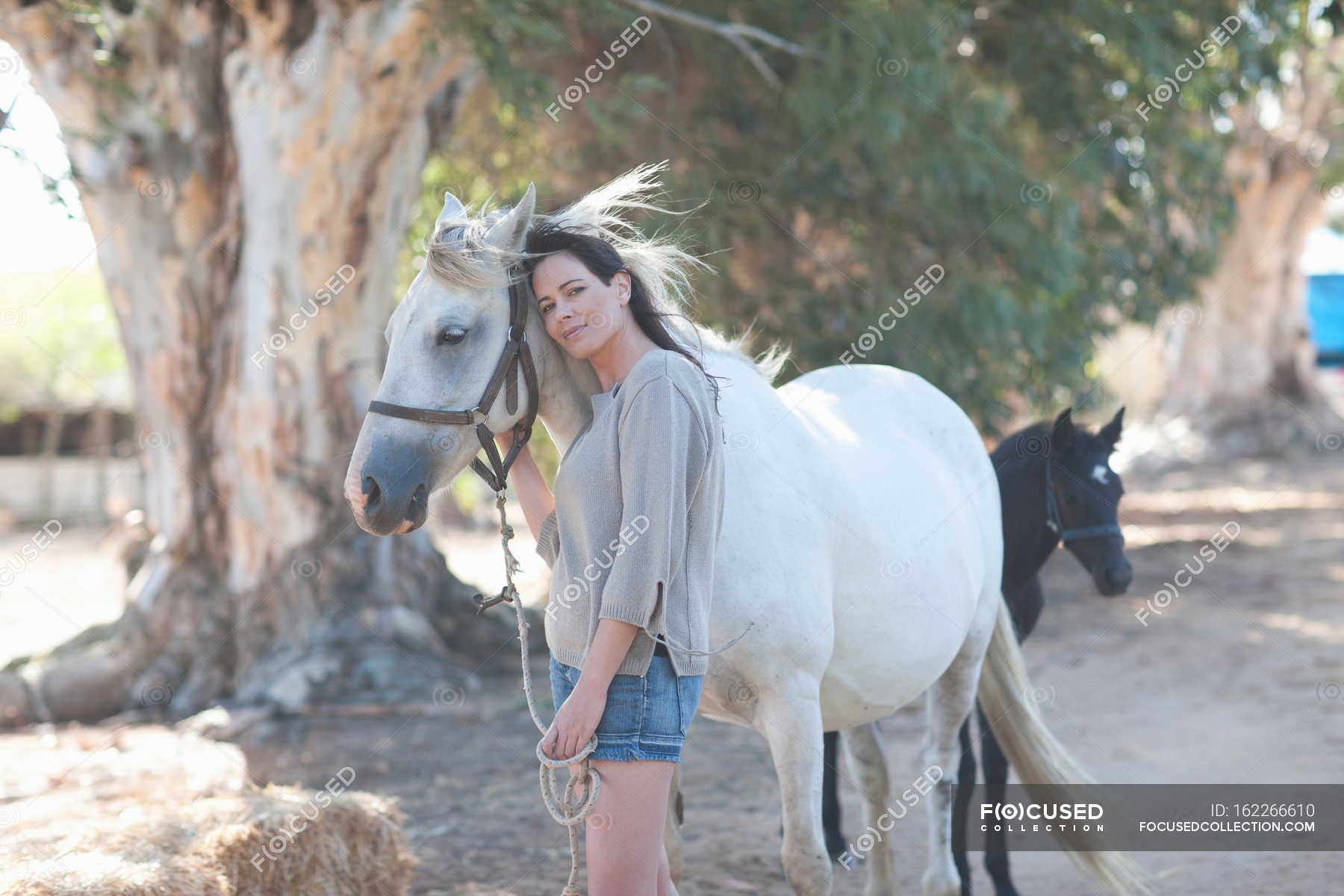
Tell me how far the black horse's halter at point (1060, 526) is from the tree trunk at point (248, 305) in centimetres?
415

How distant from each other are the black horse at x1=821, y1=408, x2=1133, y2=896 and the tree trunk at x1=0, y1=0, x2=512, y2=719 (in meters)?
3.80

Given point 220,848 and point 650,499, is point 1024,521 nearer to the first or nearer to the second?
point 650,499

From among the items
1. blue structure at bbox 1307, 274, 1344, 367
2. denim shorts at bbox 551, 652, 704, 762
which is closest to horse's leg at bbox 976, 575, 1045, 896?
denim shorts at bbox 551, 652, 704, 762

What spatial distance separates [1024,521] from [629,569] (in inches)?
108

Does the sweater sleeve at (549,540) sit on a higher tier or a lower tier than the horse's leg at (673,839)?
higher

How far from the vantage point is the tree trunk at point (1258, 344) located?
55.2 feet

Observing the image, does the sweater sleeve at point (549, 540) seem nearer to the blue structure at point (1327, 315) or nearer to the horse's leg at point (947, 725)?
the horse's leg at point (947, 725)

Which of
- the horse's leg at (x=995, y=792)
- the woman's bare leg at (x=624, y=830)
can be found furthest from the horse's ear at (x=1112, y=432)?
the woman's bare leg at (x=624, y=830)

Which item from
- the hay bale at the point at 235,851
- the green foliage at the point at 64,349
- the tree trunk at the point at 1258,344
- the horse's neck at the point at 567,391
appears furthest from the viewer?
the green foliage at the point at 64,349

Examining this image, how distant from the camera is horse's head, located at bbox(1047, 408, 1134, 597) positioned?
391cm

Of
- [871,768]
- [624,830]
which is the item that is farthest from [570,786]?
[871,768]

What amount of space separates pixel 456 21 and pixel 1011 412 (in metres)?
4.76

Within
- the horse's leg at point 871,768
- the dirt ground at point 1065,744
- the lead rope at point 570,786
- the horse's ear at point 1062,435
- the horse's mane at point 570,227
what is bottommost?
the dirt ground at point 1065,744

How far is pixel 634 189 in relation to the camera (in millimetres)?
2320
